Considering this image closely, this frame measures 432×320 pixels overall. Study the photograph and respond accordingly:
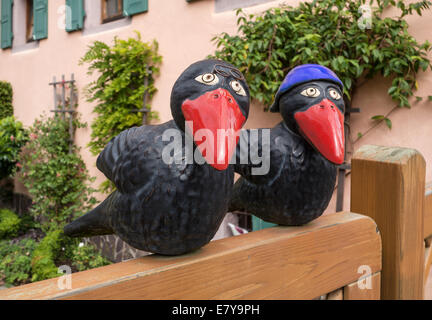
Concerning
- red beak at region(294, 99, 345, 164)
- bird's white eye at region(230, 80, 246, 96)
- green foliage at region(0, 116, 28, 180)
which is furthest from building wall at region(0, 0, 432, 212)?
bird's white eye at region(230, 80, 246, 96)

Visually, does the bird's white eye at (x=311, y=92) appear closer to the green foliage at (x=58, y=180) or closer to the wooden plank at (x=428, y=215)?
the wooden plank at (x=428, y=215)

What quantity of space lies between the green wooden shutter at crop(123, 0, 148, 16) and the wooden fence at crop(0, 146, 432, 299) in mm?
2923

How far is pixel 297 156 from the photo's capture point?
24.5 inches

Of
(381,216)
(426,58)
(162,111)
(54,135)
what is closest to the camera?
(381,216)

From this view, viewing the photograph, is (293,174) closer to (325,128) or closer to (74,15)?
(325,128)

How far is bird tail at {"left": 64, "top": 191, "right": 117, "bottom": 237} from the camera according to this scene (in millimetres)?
596

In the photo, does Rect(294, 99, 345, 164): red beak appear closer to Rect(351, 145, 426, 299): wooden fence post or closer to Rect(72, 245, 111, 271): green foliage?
Rect(351, 145, 426, 299): wooden fence post

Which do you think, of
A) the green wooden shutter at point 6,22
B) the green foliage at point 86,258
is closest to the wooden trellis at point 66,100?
the green foliage at point 86,258

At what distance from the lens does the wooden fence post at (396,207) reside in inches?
30.7
